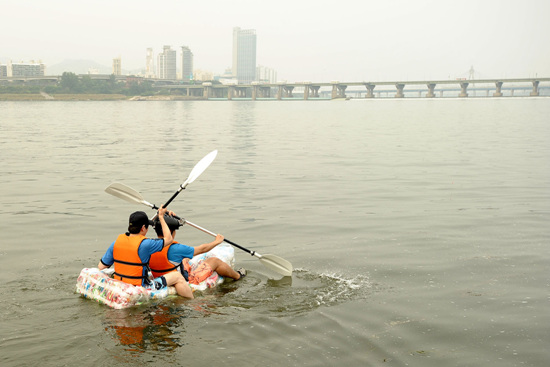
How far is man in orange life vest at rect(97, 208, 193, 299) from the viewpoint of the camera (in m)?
7.44

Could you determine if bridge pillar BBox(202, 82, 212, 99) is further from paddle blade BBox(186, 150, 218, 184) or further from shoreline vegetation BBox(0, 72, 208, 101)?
paddle blade BBox(186, 150, 218, 184)

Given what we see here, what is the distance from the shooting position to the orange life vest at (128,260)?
747 cm

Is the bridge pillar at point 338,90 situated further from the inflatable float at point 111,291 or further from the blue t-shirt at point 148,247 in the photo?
the blue t-shirt at point 148,247

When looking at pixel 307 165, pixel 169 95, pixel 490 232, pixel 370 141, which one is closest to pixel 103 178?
pixel 307 165

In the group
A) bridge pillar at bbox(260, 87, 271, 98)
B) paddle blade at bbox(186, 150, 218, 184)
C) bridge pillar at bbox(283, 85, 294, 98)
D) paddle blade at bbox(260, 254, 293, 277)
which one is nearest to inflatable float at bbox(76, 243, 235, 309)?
paddle blade at bbox(260, 254, 293, 277)

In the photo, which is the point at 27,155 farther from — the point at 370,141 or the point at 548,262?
the point at 548,262

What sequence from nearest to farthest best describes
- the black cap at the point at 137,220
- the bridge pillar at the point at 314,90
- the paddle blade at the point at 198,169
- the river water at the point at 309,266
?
1. the river water at the point at 309,266
2. the black cap at the point at 137,220
3. the paddle blade at the point at 198,169
4. the bridge pillar at the point at 314,90

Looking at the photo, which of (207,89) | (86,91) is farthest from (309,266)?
(207,89)

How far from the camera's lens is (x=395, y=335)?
23.2 ft

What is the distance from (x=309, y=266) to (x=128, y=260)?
328 centimetres

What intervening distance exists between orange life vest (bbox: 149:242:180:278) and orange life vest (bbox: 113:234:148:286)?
0.33m

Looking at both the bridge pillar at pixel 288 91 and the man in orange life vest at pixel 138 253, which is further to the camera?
the bridge pillar at pixel 288 91

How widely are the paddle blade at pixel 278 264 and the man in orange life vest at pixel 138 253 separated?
65.9 inches

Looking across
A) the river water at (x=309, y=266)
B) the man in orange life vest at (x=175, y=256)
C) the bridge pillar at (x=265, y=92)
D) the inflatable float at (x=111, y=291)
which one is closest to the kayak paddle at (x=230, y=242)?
the river water at (x=309, y=266)
